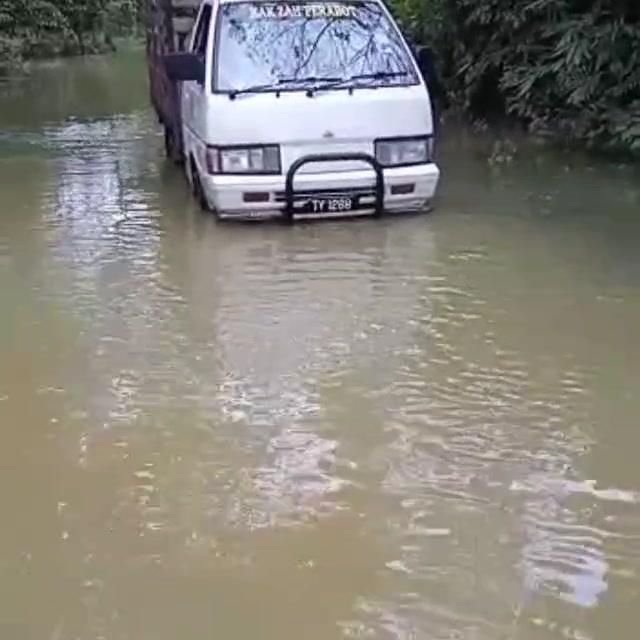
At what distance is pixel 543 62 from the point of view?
1400 cm

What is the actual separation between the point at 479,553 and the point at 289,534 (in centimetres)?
70

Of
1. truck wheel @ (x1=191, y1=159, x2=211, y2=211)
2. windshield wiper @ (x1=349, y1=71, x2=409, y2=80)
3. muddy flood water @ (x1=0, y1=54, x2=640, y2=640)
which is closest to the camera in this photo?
muddy flood water @ (x1=0, y1=54, x2=640, y2=640)

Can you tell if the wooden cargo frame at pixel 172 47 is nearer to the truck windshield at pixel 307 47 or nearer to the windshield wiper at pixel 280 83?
the truck windshield at pixel 307 47

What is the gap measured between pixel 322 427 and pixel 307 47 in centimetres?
516

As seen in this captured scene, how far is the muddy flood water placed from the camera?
4156 mm

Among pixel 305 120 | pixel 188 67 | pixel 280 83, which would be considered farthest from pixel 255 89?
pixel 188 67

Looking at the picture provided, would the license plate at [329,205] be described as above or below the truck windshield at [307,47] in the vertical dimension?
below

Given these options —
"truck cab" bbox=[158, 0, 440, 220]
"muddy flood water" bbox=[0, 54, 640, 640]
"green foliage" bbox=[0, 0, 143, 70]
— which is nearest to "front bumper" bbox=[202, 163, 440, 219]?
"truck cab" bbox=[158, 0, 440, 220]

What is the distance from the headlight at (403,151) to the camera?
374 inches

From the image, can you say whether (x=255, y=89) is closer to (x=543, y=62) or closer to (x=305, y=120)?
(x=305, y=120)

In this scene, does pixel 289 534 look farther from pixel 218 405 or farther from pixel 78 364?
pixel 78 364

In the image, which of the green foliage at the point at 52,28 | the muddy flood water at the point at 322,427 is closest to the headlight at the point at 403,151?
the muddy flood water at the point at 322,427

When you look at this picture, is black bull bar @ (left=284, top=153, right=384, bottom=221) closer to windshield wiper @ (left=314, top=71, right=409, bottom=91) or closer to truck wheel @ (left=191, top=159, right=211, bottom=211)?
windshield wiper @ (left=314, top=71, right=409, bottom=91)

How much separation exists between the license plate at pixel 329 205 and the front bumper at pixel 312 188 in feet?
0.15
